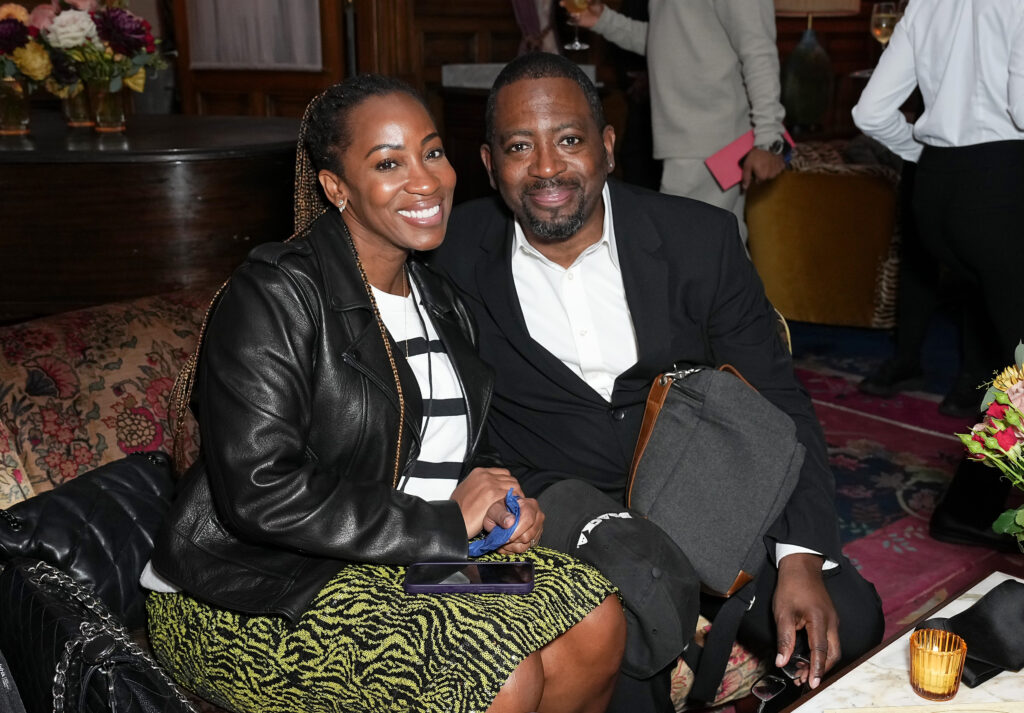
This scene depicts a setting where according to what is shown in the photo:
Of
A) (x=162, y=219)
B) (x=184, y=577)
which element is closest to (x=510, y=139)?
(x=184, y=577)

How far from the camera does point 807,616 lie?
1.83m

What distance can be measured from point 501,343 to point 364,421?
47 cm

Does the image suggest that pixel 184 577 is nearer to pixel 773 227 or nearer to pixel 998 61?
pixel 998 61

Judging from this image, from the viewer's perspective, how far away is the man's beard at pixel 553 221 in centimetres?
209

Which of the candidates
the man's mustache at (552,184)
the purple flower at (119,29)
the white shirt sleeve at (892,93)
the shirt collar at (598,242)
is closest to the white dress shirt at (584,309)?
the shirt collar at (598,242)

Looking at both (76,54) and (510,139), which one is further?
(76,54)

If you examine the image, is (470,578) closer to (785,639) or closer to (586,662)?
(586,662)

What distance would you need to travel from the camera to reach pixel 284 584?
1.61m

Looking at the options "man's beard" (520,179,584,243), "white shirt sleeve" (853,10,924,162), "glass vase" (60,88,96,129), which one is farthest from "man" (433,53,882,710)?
"glass vase" (60,88,96,129)

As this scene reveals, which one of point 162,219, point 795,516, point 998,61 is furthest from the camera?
point 162,219

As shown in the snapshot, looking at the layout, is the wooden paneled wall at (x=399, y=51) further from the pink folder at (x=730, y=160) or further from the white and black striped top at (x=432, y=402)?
the white and black striped top at (x=432, y=402)

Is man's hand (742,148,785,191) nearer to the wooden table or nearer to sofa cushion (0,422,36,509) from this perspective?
the wooden table

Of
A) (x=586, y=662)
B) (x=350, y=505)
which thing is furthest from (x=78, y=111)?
(x=586, y=662)

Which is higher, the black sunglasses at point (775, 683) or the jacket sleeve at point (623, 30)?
the jacket sleeve at point (623, 30)
